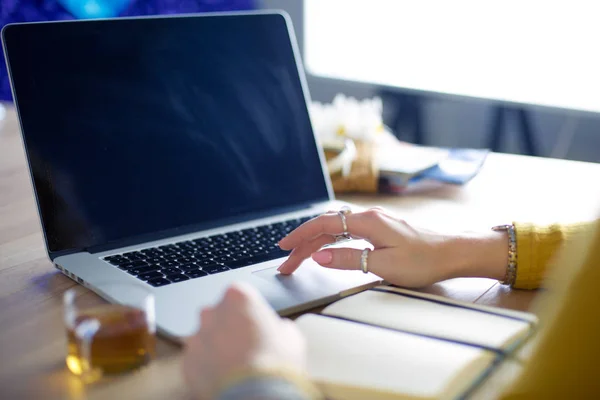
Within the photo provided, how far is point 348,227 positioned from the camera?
899mm

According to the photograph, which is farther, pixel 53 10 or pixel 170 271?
pixel 53 10

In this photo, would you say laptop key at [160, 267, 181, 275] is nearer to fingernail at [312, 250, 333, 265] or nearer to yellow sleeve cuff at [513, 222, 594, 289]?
fingernail at [312, 250, 333, 265]

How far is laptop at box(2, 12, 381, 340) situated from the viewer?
90cm

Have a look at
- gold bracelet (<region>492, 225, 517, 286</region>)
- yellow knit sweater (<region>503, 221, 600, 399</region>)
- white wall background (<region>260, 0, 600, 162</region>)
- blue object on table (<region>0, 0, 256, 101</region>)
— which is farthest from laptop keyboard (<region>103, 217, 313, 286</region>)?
blue object on table (<region>0, 0, 256, 101</region>)

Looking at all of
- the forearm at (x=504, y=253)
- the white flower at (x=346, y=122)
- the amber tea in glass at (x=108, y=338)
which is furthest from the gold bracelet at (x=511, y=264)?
the white flower at (x=346, y=122)

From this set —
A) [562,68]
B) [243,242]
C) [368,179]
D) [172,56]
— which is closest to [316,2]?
[562,68]

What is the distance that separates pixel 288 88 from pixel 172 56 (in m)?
0.20

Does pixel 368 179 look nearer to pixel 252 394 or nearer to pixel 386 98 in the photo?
pixel 252 394

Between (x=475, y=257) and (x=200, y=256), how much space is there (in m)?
0.33

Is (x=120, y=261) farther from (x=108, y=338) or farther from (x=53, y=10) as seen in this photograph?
(x=53, y=10)

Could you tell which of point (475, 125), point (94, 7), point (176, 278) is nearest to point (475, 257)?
point (176, 278)

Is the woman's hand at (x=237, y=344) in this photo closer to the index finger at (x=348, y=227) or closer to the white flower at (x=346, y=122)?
the index finger at (x=348, y=227)

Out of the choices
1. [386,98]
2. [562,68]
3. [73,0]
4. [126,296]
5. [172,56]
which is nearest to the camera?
[126,296]

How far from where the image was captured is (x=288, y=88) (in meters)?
1.18
